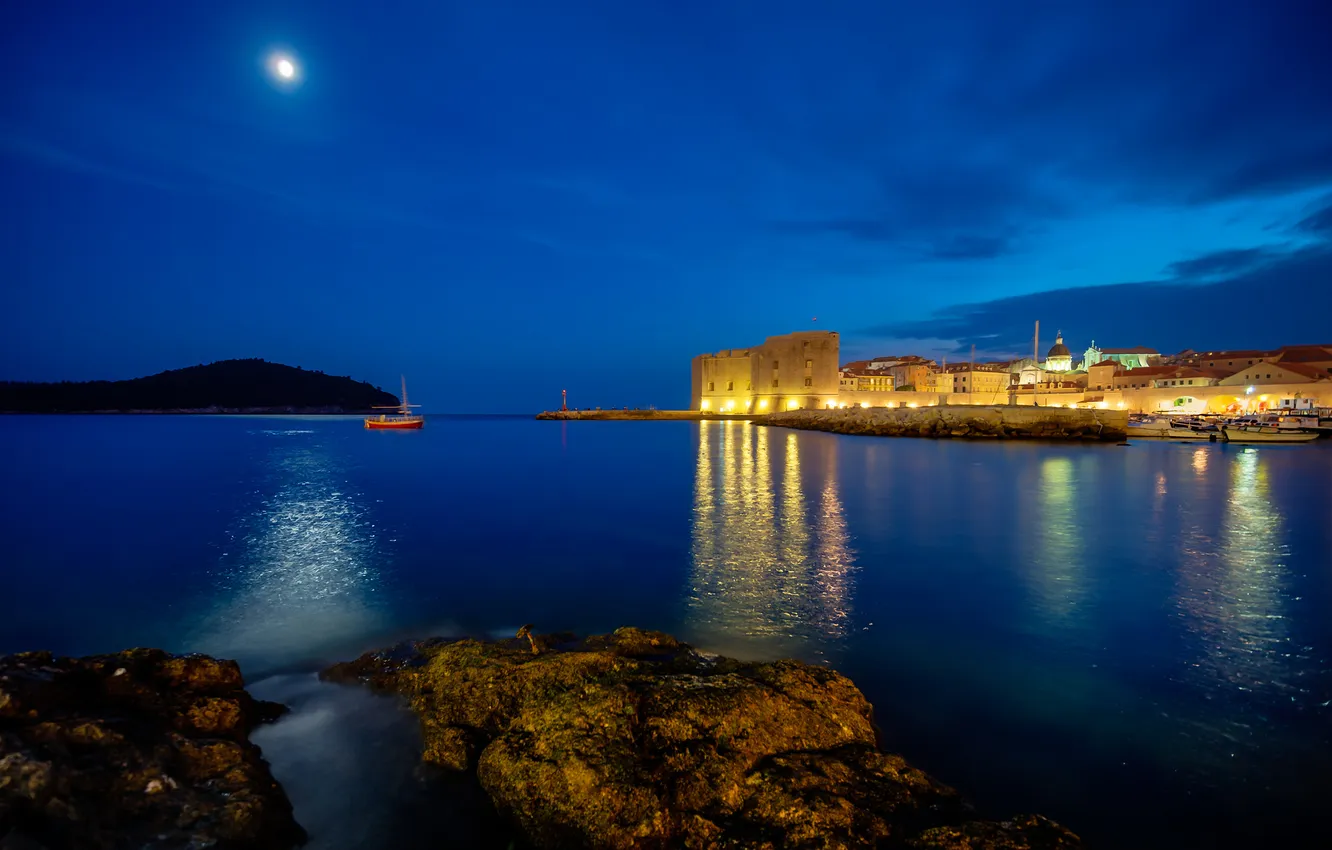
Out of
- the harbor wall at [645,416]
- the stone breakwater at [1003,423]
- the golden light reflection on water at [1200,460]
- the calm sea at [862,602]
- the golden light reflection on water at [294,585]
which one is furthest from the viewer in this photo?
the harbor wall at [645,416]

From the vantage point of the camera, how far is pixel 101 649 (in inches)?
205

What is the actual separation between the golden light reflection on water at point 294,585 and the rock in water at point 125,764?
→ 184 centimetres

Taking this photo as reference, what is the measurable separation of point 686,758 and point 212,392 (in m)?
141

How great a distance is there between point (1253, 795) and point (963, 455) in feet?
71.0

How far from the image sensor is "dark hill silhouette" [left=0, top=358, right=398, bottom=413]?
103 m

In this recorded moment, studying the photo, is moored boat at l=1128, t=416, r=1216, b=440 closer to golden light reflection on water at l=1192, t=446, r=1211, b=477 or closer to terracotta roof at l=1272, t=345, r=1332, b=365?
golden light reflection on water at l=1192, t=446, r=1211, b=477

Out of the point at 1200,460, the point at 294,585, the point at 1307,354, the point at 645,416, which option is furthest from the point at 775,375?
the point at 294,585

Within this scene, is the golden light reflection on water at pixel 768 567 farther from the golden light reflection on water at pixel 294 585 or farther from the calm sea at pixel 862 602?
the golden light reflection on water at pixel 294 585

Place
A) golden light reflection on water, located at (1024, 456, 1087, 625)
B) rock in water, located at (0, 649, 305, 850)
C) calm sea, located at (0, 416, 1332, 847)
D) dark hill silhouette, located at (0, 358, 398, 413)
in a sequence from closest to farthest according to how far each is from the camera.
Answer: rock in water, located at (0, 649, 305, 850), calm sea, located at (0, 416, 1332, 847), golden light reflection on water, located at (1024, 456, 1087, 625), dark hill silhouette, located at (0, 358, 398, 413)

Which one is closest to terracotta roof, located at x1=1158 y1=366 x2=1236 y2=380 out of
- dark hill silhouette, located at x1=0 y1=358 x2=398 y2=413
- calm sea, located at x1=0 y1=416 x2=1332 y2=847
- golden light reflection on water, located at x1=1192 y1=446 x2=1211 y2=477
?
golden light reflection on water, located at x1=1192 y1=446 x2=1211 y2=477

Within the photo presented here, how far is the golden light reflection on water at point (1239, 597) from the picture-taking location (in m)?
4.59

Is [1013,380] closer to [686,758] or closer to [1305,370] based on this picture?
[1305,370]

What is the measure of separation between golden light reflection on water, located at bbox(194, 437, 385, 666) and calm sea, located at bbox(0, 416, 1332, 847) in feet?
0.15

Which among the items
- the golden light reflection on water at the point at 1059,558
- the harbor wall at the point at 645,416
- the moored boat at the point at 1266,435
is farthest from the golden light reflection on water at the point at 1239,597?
the harbor wall at the point at 645,416
